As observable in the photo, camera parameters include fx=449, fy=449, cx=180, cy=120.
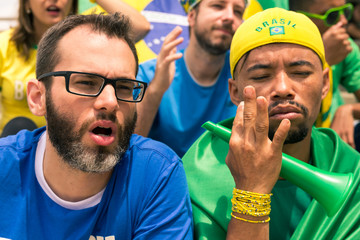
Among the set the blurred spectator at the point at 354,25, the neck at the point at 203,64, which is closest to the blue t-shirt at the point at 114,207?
the neck at the point at 203,64

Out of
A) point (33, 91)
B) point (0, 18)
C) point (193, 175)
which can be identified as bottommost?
point (0, 18)

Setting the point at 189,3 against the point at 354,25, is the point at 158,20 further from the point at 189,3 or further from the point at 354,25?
the point at 354,25

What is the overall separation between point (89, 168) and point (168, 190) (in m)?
0.30

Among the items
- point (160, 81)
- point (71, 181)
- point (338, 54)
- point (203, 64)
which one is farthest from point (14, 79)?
point (338, 54)

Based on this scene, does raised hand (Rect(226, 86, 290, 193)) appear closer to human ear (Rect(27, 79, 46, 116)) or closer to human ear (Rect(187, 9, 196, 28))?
human ear (Rect(27, 79, 46, 116))

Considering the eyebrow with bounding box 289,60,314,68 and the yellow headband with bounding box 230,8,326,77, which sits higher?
the yellow headband with bounding box 230,8,326,77

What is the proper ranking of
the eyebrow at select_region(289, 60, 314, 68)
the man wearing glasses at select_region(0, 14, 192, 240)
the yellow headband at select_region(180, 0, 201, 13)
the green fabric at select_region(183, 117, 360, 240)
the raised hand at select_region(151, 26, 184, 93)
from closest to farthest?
the man wearing glasses at select_region(0, 14, 192, 240) < the green fabric at select_region(183, 117, 360, 240) < the eyebrow at select_region(289, 60, 314, 68) < the raised hand at select_region(151, 26, 184, 93) < the yellow headband at select_region(180, 0, 201, 13)

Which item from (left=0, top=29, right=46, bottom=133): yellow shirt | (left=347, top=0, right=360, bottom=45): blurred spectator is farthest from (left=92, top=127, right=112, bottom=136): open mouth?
(left=347, top=0, right=360, bottom=45): blurred spectator

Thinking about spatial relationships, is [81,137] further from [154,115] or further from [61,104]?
[154,115]

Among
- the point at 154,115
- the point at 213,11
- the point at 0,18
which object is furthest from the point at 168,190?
the point at 0,18

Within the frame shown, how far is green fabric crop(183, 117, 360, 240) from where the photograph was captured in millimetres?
1719

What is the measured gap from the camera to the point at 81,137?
1.59 metres

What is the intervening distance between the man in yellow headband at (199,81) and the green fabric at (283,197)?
0.93 m

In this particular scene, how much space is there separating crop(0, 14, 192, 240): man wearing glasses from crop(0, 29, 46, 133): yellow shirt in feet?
4.37
